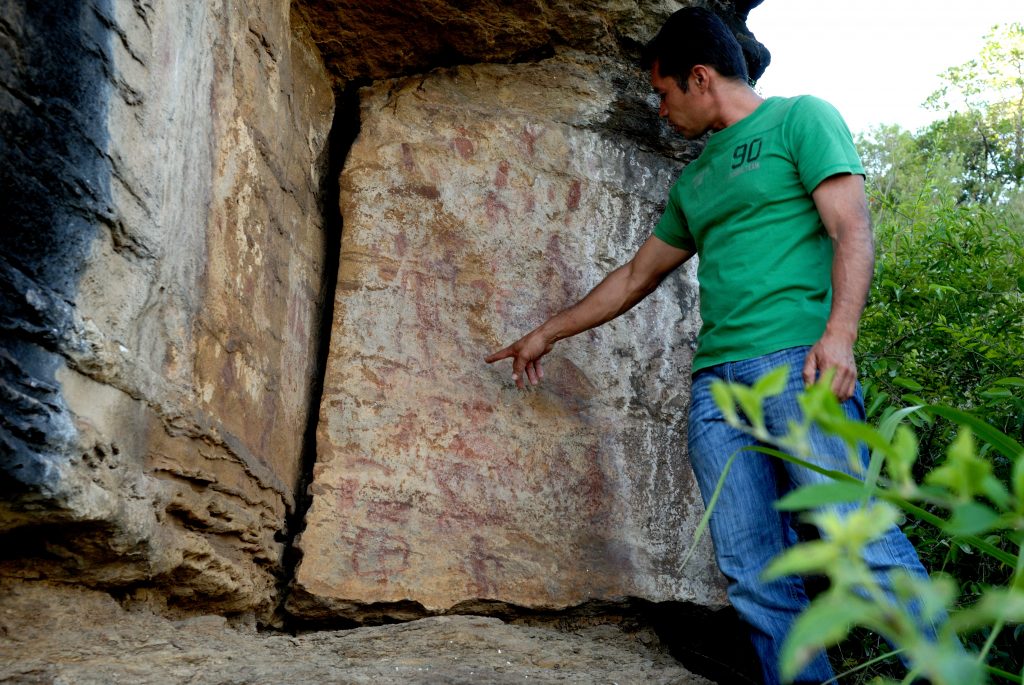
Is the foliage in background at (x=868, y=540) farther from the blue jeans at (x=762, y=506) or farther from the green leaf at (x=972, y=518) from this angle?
the blue jeans at (x=762, y=506)

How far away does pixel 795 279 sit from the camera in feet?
6.47

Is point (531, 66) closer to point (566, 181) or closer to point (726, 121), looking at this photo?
point (566, 181)

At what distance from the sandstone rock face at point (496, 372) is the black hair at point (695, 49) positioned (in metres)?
0.45

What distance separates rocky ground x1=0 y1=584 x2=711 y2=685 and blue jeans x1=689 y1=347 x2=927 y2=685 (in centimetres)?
30

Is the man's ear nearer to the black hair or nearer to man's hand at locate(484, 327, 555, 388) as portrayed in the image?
the black hair

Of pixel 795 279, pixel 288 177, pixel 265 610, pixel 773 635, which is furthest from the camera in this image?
pixel 288 177

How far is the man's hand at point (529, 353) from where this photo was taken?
242 cm

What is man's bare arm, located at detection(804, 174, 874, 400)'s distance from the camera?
180 cm

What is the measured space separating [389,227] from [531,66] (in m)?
0.61

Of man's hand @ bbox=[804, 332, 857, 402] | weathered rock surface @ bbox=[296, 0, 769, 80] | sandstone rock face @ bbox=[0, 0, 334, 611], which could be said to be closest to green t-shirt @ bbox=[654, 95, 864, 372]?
man's hand @ bbox=[804, 332, 857, 402]

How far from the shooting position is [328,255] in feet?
8.64

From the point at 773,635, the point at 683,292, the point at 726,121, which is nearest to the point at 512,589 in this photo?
the point at 773,635

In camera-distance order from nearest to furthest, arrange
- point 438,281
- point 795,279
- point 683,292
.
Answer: point 795,279, point 438,281, point 683,292

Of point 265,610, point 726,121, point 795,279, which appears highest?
point 726,121
